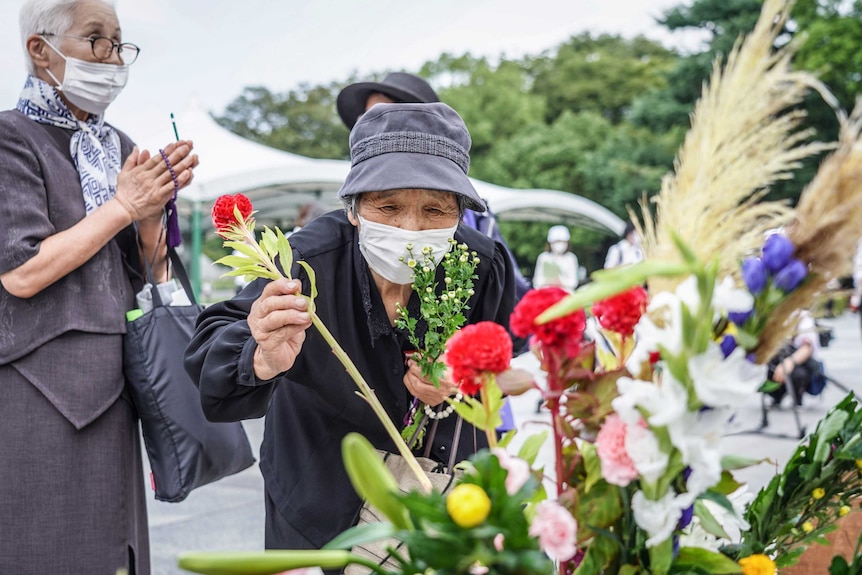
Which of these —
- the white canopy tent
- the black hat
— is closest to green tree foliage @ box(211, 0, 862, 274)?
the white canopy tent

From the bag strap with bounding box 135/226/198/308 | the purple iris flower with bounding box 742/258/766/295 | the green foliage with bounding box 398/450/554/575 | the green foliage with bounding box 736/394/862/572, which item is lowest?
the bag strap with bounding box 135/226/198/308

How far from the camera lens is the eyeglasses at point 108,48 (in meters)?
2.00

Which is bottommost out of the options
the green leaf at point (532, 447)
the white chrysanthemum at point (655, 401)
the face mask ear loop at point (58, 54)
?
the face mask ear loop at point (58, 54)

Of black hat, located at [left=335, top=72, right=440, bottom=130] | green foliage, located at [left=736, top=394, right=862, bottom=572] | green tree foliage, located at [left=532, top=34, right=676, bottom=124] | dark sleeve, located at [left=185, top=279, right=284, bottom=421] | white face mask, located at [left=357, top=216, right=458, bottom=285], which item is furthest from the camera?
green tree foliage, located at [left=532, top=34, right=676, bottom=124]

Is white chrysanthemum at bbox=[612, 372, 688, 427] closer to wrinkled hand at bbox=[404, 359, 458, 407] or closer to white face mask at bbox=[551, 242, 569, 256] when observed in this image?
wrinkled hand at bbox=[404, 359, 458, 407]

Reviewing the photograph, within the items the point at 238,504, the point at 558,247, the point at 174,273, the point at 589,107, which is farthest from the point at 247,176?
the point at 589,107

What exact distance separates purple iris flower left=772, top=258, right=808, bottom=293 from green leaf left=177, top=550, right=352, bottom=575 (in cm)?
45

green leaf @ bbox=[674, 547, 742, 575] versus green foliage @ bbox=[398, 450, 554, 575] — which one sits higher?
green foliage @ bbox=[398, 450, 554, 575]

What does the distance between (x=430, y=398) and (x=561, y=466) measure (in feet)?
1.92

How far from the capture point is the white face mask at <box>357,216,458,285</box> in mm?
1500

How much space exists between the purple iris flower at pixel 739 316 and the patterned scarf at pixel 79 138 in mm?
1619

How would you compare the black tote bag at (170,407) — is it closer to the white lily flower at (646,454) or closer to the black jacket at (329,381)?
the black jacket at (329,381)

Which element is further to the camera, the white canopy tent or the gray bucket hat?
the white canopy tent

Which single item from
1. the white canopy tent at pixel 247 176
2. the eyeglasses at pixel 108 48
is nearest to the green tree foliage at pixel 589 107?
the white canopy tent at pixel 247 176
